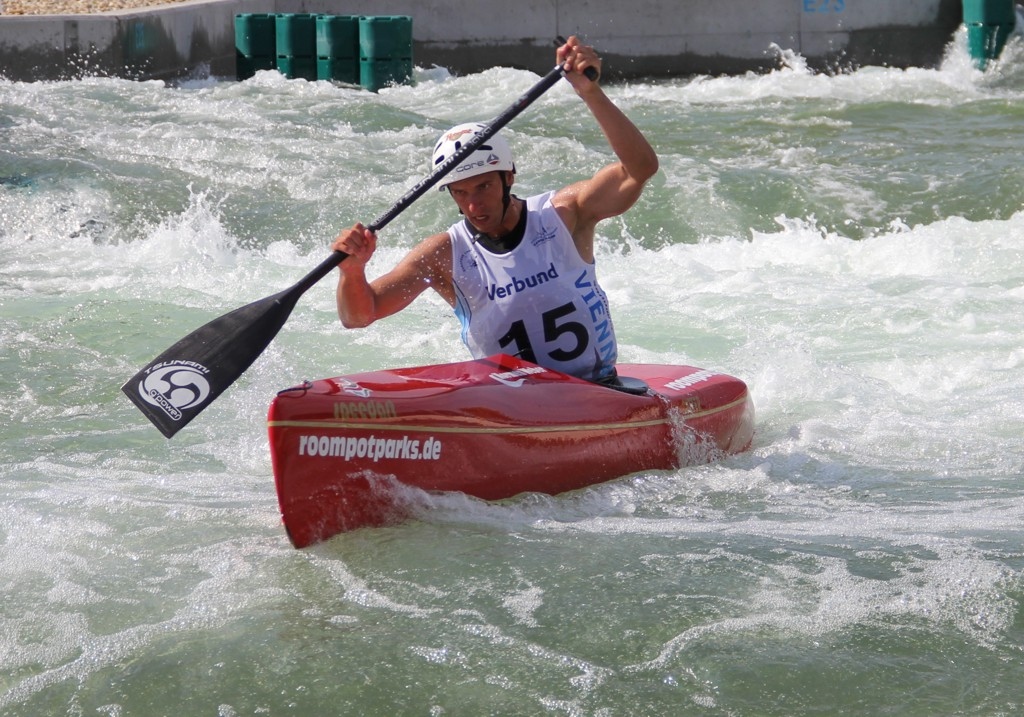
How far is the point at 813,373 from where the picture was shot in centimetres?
614

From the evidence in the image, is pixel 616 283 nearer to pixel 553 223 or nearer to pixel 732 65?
pixel 553 223

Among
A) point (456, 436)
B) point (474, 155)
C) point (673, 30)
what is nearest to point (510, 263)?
point (474, 155)

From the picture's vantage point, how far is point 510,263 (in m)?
4.33

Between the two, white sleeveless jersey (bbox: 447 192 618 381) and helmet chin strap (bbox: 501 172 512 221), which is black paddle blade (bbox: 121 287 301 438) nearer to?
white sleeveless jersey (bbox: 447 192 618 381)

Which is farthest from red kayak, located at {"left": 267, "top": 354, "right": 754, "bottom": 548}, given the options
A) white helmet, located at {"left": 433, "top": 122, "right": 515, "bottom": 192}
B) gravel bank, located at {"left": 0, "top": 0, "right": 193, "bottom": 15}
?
gravel bank, located at {"left": 0, "top": 0, "right": 193, "bottom": 15}

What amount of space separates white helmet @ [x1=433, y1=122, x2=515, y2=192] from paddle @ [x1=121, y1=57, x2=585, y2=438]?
0.03 m

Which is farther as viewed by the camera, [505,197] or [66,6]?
[66,6]

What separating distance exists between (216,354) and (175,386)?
0.22 m

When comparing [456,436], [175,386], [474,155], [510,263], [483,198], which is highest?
[474,155]

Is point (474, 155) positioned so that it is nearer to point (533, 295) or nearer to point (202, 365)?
point (533, 295)

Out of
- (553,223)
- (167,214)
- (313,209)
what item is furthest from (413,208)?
(553,223)

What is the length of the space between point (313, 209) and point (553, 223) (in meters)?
5.68

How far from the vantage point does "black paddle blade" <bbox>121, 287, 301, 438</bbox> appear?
13.1 feet

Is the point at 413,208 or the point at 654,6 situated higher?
the point at 654,6
